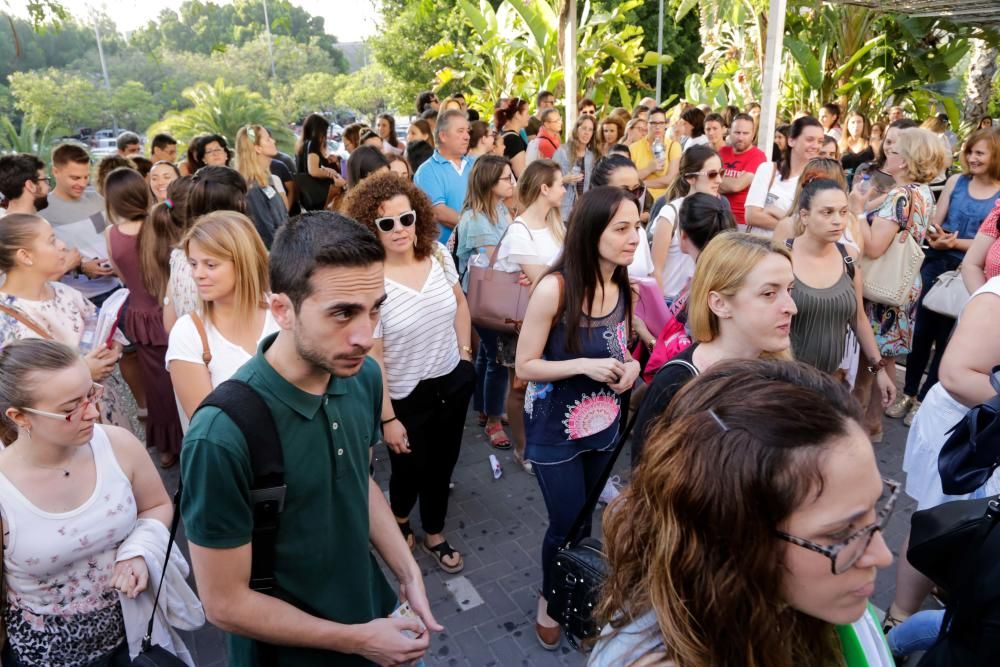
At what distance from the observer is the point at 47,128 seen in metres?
13.5

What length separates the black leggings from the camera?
11.6ft

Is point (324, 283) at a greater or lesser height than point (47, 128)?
lesser

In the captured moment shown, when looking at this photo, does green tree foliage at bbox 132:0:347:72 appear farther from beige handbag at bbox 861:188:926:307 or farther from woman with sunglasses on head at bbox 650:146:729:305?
beige handbag at bbox 861:188:926:307

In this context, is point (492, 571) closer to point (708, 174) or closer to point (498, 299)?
point (498, 299)

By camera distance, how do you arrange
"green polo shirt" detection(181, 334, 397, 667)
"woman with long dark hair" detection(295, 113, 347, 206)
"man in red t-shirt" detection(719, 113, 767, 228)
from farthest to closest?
"woman with long dark hair" detection(295, 113, 347, 206) < "man in red t-shirt" detection(719, 113, 767, 228) < "green polo shirt" detection(181, 334, 397, 667)

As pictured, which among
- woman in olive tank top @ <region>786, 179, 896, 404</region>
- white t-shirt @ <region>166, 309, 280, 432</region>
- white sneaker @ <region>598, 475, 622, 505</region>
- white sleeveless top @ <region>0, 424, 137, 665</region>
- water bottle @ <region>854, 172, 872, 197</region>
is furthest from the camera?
water bottle @ <region>854, 172, 872, 197</region>

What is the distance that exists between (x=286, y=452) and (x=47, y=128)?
50.5ft

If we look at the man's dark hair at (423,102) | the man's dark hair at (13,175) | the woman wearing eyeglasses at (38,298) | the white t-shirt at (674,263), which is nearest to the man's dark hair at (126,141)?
the man's dark hair at (13,175)

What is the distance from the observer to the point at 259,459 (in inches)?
64.3

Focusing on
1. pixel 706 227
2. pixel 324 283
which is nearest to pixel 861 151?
pixel 706 227

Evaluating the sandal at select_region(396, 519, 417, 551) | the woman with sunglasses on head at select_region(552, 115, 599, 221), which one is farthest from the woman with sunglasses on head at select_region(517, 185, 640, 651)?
the woman with sunglasses on head at select_region(552, 115, 599, 221)

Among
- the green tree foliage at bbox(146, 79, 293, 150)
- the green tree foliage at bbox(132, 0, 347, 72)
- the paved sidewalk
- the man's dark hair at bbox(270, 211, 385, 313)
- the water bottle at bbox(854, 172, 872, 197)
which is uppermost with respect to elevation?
the green tree foliage at bbox(132, 0, 347, 72)

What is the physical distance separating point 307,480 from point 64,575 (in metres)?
1.09

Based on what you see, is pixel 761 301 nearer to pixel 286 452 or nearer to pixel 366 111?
pixel 286 452
